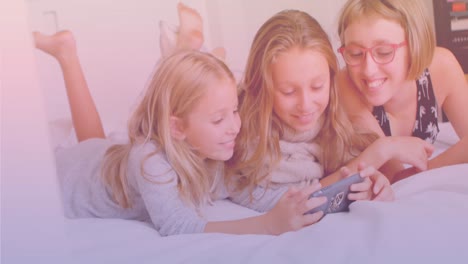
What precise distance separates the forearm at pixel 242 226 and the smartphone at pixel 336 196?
59 millimetres

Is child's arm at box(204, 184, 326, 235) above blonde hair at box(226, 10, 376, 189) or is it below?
below

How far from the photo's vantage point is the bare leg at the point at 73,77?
2.44ft

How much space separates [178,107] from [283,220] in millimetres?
199

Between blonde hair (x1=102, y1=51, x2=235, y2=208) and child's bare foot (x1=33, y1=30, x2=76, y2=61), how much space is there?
0.38ft

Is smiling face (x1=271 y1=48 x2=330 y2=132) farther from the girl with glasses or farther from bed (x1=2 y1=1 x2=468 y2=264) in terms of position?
bed (x1=2 y1=1 x2=468 y2=264)

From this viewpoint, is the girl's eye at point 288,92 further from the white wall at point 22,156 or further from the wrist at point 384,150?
the white wall at point 22,156

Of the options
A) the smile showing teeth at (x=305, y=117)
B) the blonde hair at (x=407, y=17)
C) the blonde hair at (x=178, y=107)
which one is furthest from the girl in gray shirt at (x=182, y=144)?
the blonde hair at (x=407, y=17)

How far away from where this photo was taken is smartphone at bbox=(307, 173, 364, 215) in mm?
687

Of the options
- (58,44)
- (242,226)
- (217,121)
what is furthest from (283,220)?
(58,44)

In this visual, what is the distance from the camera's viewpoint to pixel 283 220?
70 cm

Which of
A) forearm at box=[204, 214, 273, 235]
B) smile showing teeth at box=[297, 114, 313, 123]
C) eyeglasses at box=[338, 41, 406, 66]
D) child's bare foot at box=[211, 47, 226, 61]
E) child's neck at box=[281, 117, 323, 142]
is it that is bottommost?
forearm at box=[204, 214, 273, 235]

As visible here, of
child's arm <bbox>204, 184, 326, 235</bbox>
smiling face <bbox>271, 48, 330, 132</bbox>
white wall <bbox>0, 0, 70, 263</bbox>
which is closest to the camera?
white wall <bbox>0, 0, 70, 263</bbox>

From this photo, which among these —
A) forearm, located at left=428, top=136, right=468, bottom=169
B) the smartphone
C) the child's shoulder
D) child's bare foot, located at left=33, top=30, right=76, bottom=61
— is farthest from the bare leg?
forearm, located at left=428, top=136, right=468, bottom=169

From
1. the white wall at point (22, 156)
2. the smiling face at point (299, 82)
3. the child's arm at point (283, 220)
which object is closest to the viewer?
the white wall at point (22, 156)
